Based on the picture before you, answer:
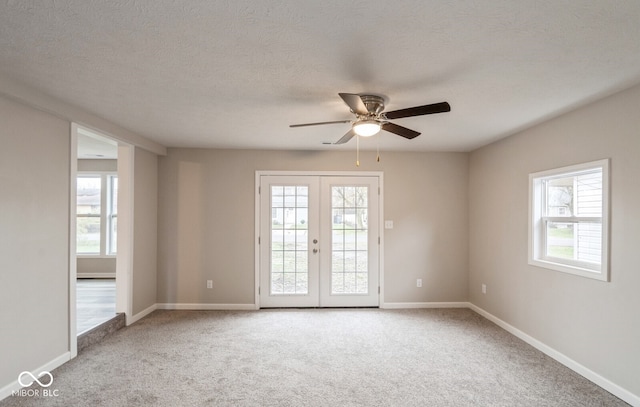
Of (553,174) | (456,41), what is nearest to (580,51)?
(456,41)

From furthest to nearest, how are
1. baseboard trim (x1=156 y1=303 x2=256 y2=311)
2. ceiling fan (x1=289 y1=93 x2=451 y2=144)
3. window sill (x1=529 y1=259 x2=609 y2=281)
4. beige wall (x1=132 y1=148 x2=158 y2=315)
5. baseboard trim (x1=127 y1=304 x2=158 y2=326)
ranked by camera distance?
baseboard trim (x1=156 y1=303 x2=256 y2=311)
beige wall (x1=132 y1=148 x2=158 y2=315)
baseboard trim (x1=127 y1=304 x2=158 y2=326)
window sill (x1=529 y1=259 x2=609 y2=281)
ceiling fan (x1=289 y1=93 x2=451 y2=144)

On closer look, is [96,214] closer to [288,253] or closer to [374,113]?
[288,253]

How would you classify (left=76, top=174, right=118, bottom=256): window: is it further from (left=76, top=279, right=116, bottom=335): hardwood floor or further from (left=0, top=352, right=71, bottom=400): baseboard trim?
(left=0, top=352, right=71, bottom=400): baseboard trim

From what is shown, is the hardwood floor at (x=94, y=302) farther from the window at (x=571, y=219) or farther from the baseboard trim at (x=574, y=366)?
the window at (x=571, y=219)

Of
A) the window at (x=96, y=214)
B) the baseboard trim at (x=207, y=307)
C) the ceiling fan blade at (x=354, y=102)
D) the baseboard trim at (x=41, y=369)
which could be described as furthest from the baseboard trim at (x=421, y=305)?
the window at (x=96, y=214)

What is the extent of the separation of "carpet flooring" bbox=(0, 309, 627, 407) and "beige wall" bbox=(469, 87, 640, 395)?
0.27 meters

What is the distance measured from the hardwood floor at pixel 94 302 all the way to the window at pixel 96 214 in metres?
0.67

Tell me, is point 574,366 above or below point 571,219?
below

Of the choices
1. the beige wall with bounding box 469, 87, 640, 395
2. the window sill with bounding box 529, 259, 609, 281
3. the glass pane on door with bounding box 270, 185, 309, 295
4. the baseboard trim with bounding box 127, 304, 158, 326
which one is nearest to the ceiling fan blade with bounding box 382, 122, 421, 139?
the beige wall with bounding box 469, 87, 640, 395

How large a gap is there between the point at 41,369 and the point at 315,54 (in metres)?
3.36

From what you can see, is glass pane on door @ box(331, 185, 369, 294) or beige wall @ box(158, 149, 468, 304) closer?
beige wall @ box(158, 149, 468, 304)

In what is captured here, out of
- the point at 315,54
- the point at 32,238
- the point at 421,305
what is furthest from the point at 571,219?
the point at 32,238

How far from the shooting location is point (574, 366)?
3025 millimetres

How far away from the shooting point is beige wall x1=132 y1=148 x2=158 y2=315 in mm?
4344
